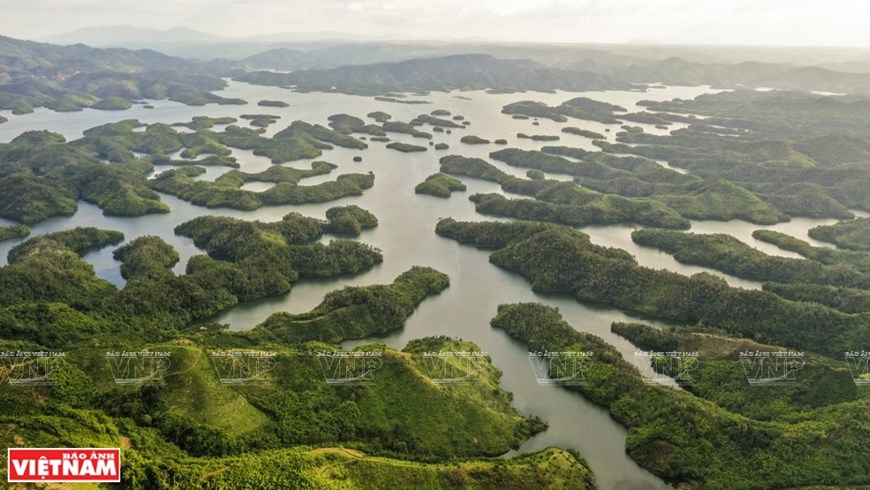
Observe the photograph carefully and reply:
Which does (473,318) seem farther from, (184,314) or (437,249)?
(184,314)

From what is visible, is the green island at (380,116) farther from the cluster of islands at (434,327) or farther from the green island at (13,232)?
the green island at (13,232)

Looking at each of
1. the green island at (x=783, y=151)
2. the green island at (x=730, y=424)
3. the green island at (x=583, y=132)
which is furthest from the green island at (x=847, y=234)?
the green island at (x=583, y=132)

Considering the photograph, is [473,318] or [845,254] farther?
[845,254]

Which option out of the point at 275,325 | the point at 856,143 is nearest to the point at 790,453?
the point at 275,325

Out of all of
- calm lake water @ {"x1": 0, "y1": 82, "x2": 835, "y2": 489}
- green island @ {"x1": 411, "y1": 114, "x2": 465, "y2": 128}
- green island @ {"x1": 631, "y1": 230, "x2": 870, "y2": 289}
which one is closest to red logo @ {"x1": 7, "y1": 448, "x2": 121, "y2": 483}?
calm lake water @ {"x1": 0, "y1": 82, "x2": 835, "y2": 489}

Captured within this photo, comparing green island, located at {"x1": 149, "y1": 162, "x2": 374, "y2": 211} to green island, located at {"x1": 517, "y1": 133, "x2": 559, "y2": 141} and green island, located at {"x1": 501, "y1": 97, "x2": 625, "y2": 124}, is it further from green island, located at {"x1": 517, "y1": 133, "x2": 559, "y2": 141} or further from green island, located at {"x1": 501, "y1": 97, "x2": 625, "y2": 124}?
green island, located at {"x1": 501, "y1": 97, "x2": 625, "y2": 124}
